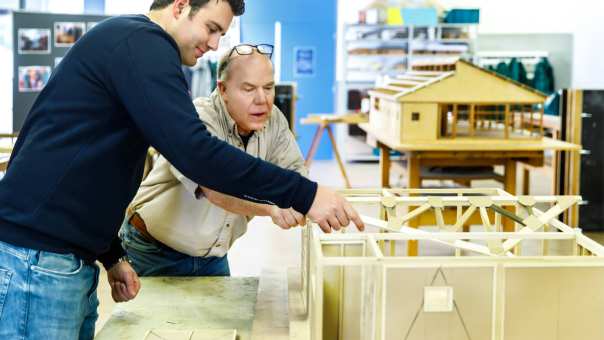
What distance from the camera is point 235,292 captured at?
8.61 ft

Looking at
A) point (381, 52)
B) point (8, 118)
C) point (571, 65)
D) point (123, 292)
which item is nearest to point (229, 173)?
point (123, 292)

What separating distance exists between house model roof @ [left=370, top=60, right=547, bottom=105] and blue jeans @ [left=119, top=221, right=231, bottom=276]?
3654 millimetres

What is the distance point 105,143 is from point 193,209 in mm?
922

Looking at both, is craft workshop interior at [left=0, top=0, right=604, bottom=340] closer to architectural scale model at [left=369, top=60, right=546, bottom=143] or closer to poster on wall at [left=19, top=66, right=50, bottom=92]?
architectural scale model at [left=369, top=60, right=546, bottom=143]

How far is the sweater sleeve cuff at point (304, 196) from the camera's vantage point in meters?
1.80

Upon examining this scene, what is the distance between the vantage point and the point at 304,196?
1.81 meters

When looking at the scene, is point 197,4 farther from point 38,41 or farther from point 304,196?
point 38,41

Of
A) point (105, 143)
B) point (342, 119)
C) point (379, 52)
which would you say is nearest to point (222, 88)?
point (105, 143)

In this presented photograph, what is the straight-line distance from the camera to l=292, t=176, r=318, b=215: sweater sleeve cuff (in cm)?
180

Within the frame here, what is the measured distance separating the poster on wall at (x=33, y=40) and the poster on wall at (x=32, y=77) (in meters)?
0.18

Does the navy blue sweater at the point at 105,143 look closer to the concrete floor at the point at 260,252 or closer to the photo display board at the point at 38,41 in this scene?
the concrete floor at the point at 260,252

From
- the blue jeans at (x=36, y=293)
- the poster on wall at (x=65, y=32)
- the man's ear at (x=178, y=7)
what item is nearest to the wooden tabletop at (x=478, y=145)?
the poster on wall at (x=65, y=32)

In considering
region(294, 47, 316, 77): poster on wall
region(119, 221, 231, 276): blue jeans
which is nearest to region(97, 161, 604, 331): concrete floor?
region(119, 221, 231, 276): blue jeans

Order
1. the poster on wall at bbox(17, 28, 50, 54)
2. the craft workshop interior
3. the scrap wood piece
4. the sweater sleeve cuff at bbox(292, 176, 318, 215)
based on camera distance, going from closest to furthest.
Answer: the craft workshop interior → the sweater sleeve cuff at bbox(292, 176, 318, 215) → the scrap wood piece → the poster on wall at bbox(17, 28, 50, 54)
